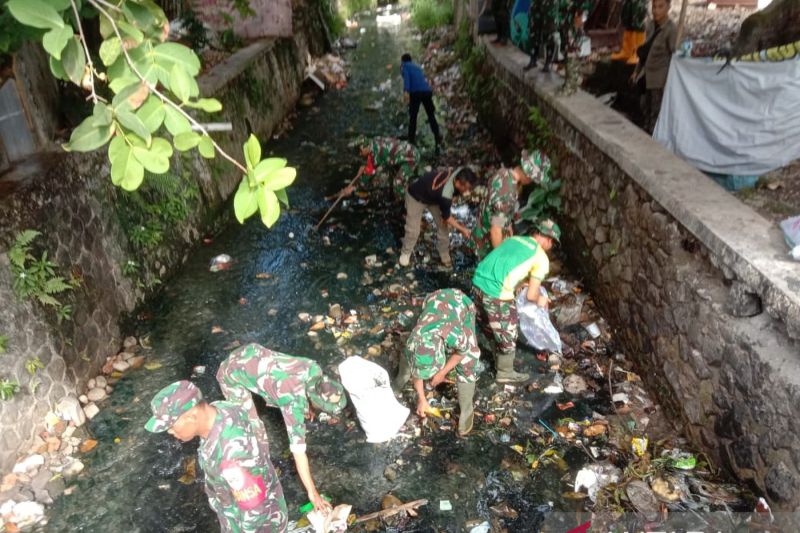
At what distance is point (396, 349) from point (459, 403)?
910mm

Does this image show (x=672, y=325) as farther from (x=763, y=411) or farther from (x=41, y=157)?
(x=41, y=157)

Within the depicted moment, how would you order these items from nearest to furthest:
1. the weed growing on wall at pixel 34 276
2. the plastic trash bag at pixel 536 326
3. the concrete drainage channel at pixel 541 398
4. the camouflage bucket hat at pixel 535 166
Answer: the concrete drainage channel at pixel 541 398, the weed growing on wall at pixel 34 276, the plastic trash bag at pixel 536 326, the camouflage bucket hat at pixel 535 166

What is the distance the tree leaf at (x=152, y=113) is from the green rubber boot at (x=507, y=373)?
327 centimetres

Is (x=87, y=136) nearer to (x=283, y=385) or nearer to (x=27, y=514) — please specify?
(x=283, y=385)

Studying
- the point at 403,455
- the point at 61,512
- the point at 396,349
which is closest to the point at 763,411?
the point at 403,455

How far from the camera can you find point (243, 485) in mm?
2383

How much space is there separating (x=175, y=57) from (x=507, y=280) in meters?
2.78

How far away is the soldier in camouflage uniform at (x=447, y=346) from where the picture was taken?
3588 mm

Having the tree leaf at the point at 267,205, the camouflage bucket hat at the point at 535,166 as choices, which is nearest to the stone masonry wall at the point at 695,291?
the camouflage bucket hat at the point at 535,166

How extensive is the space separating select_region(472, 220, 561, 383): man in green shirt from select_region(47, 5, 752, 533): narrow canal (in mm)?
425

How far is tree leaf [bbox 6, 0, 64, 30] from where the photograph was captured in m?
1.33

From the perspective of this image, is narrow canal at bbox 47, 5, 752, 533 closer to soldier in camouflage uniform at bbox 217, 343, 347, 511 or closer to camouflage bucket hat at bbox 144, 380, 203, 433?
soldier in camouflage uniform at bbox 217, 343, 347, 511

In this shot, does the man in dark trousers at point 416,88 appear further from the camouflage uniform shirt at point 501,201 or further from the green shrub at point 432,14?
the green shrub at point 432,14

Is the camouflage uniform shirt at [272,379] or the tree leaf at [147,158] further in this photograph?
the camouflage uniform shirt at [272,379]
